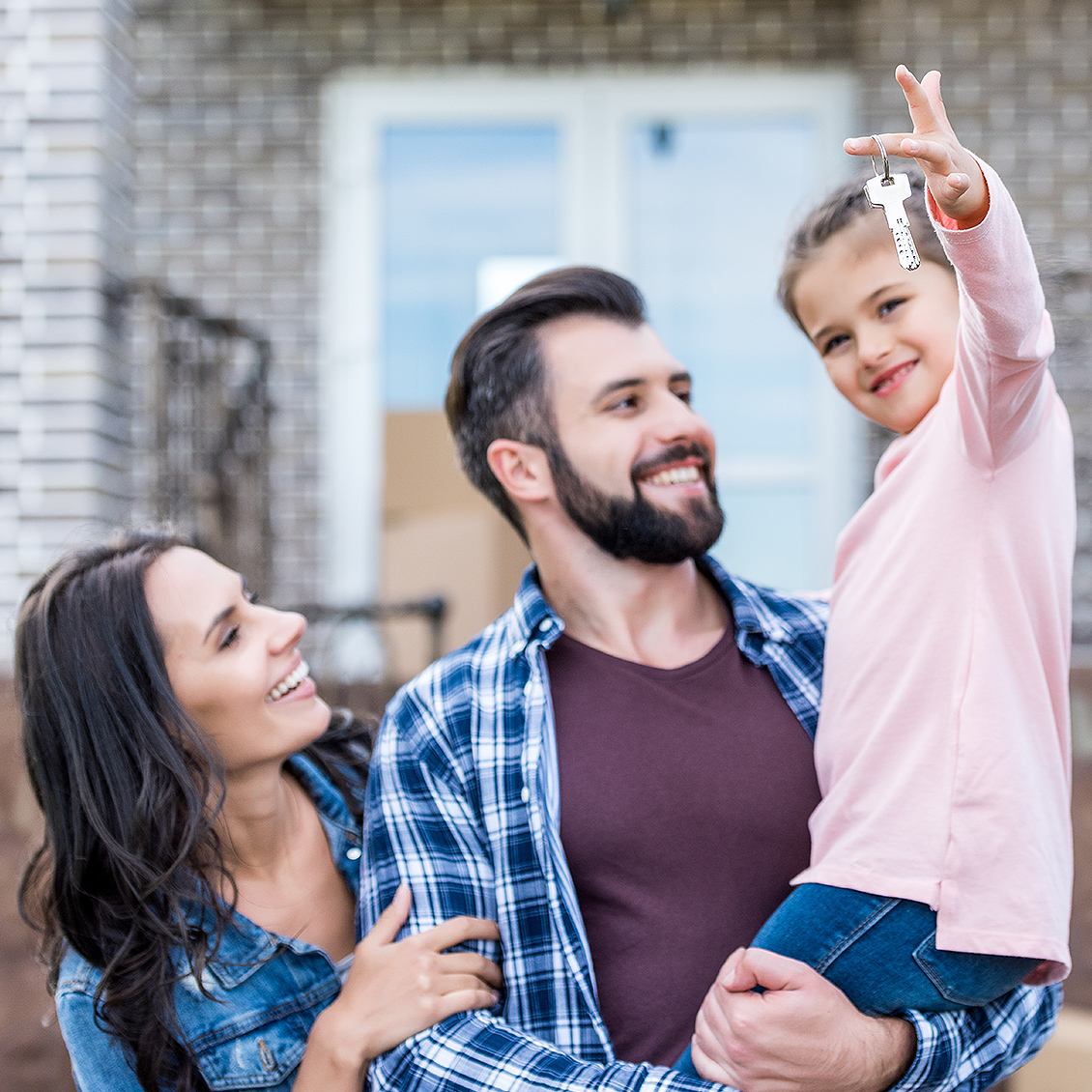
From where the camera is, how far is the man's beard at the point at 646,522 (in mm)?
2186

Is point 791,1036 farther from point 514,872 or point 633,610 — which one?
point 633,610

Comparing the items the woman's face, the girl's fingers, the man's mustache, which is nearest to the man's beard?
the man's mustache

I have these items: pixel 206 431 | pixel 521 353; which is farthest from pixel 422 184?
pixel 521 353

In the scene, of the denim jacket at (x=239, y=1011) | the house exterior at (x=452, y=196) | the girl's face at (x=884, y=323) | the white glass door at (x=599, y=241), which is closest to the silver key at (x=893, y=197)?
the girl's face at (x=884, y=323)

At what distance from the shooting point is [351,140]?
562 centimetres

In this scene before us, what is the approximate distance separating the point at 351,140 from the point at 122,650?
4053 mm

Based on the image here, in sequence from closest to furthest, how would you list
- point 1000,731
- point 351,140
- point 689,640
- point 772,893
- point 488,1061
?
1. point 1000,731
2. point 488,1061
3. point 772,893
4. point 689,640
5. point 351,140

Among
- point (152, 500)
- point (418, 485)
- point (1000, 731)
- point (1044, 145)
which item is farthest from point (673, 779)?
point (1044, 145)

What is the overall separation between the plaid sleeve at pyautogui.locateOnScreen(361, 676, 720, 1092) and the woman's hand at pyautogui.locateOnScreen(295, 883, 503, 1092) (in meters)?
0.03

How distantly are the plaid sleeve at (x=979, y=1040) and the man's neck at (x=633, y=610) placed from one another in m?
0.72

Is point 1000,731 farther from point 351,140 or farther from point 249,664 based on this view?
point 351,140

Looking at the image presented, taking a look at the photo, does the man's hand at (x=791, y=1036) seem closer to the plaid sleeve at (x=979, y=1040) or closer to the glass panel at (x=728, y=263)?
the plaid sleeve at (x=979, y=1040)

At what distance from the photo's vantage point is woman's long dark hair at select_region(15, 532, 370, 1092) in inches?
80.7

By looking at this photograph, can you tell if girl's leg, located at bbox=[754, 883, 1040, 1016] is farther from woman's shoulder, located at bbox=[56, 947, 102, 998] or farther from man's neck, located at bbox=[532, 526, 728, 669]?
woman's shoulder, located at bbox=[56, 947, 102, 998]
